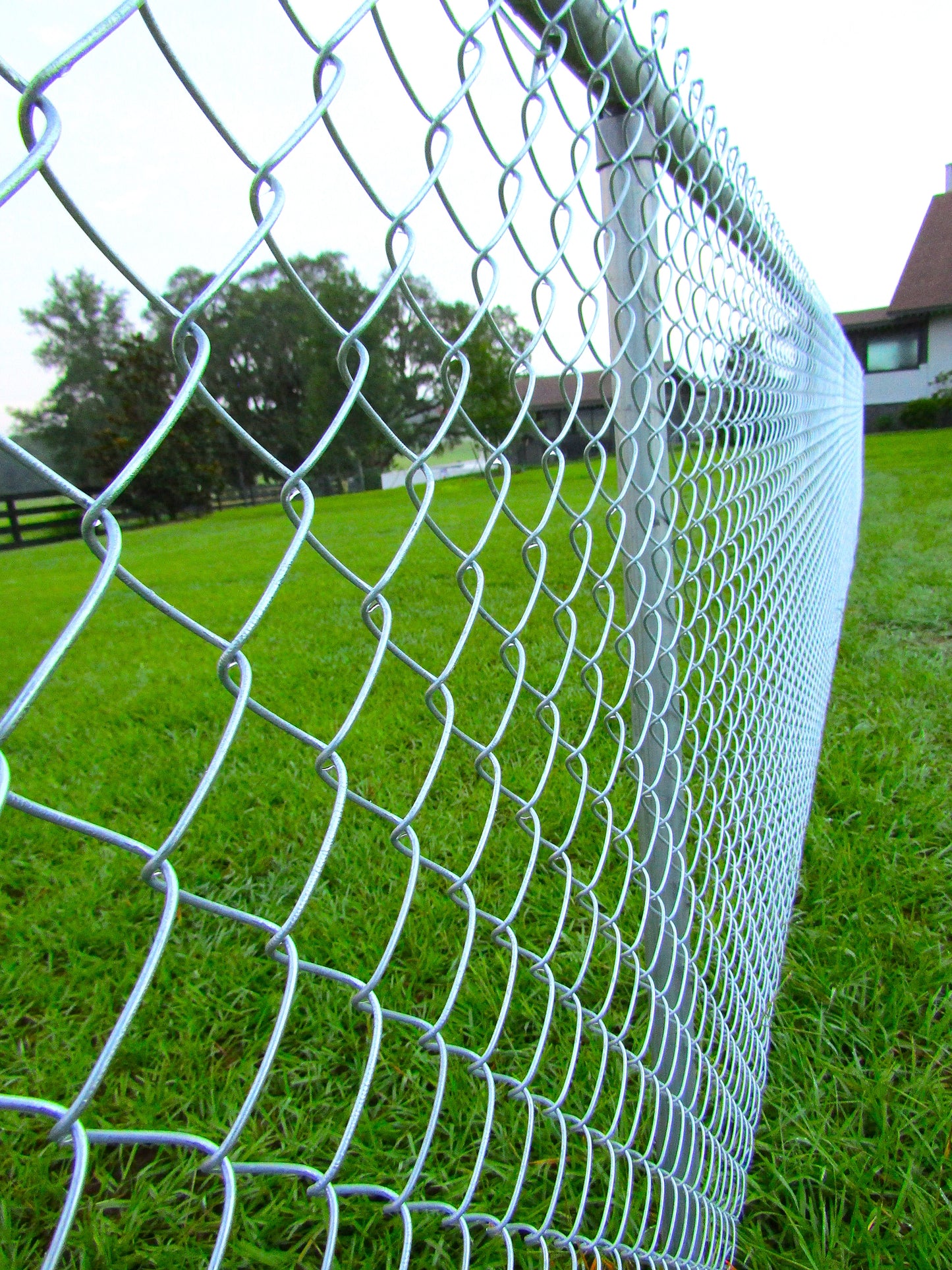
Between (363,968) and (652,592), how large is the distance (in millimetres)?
1115

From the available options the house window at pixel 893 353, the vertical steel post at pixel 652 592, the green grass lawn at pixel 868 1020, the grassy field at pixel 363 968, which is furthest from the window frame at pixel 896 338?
the vertical steel post at pixel 652 592

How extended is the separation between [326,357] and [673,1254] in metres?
15.4

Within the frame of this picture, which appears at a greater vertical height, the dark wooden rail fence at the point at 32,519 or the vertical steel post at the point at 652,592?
the dark wooden rail fence at the point at 32,519

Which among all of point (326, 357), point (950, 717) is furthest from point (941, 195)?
point (950, 717)

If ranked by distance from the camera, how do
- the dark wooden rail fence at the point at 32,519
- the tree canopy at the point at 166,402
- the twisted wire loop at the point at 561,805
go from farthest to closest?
1. the tree canopy at the point at 166,402
2. the dark wooden rail fence at the point at 32,519
3. the twisted wire loop at the point at 561,805

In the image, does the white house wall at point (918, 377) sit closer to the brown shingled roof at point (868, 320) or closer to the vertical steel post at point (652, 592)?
the brown shingled roof at point (868, 320)

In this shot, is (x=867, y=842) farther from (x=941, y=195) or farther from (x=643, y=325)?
(x=941, y=195)

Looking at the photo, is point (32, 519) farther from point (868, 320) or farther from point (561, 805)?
point (868, 320)

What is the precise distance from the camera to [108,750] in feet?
9.69

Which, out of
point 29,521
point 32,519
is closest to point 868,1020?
point 29,521

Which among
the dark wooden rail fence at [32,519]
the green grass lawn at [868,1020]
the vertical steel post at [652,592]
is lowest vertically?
the green grass lawn at [868,1020]

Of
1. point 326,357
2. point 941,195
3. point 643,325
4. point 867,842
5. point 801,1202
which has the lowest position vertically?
point 801,1202

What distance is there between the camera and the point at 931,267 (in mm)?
20938

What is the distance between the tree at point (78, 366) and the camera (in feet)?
66.3
